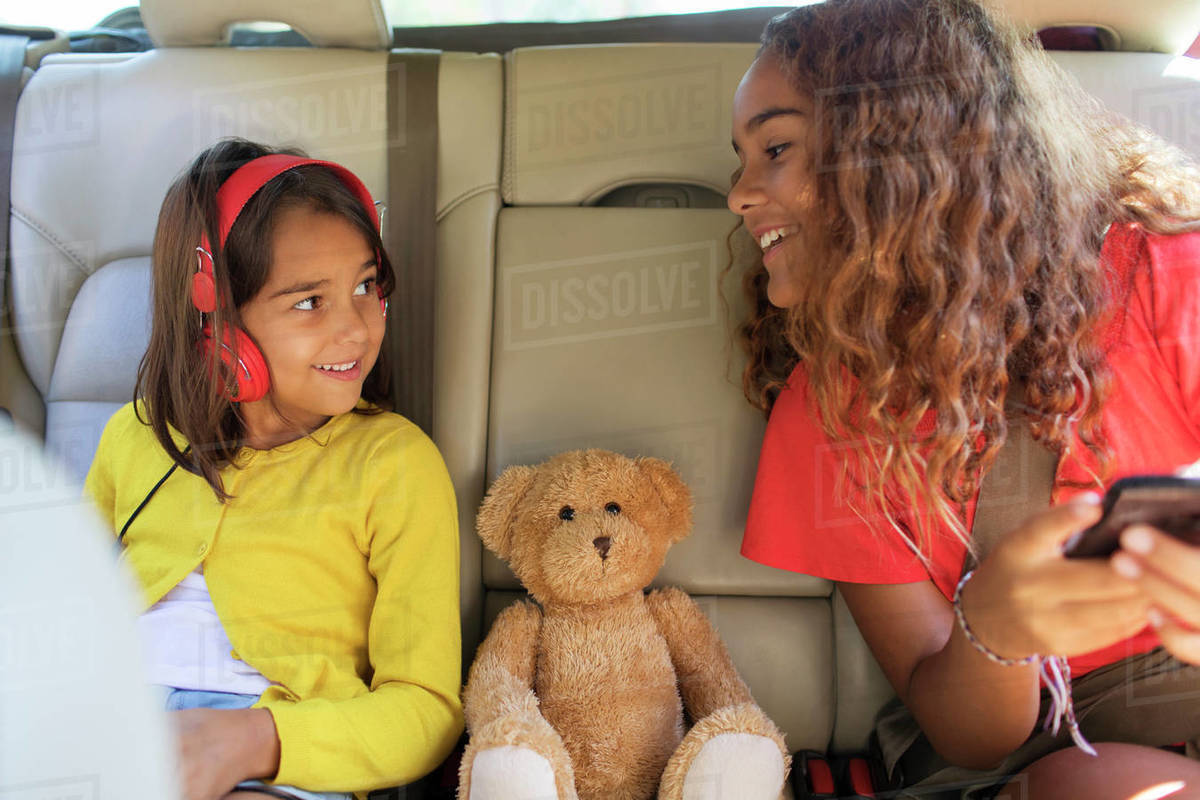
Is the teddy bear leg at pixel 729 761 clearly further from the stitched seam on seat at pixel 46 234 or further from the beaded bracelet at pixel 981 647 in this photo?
the stitched seam on seat at pixel 46 234

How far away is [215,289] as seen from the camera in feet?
3.85

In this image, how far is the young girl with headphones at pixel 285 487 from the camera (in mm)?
1152

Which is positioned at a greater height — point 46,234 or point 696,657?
point 46,234

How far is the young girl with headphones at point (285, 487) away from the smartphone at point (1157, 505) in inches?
30.3

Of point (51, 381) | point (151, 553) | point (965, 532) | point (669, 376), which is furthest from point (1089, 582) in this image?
point (51, 381)

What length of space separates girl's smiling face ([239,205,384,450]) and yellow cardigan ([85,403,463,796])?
90mm

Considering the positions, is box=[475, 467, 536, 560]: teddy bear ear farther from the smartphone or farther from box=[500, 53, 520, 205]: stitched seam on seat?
the smartphone

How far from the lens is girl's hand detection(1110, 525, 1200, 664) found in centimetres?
68

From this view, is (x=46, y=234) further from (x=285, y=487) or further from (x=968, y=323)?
(x=968, y=323)

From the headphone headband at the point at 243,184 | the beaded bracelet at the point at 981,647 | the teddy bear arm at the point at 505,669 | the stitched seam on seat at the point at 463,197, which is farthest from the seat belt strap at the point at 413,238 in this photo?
the beaded bracelet at the point at 981,647

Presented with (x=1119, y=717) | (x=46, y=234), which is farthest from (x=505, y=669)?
(x=46, y=234)

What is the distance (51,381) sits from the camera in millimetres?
1563

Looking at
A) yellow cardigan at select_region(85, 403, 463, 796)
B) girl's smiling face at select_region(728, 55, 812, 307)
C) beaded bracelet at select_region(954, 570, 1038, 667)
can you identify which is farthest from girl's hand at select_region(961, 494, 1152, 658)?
yellow cardigan at select_region(85, 403, 463, 796)

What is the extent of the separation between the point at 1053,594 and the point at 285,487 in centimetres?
91
